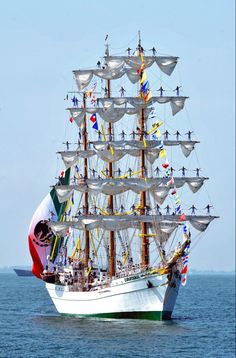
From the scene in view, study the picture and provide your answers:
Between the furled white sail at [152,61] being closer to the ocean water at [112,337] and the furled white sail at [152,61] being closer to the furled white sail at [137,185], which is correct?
the furled white sail at [137,185]

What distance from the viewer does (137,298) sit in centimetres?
8712

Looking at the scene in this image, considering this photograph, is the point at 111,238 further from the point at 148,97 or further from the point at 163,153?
the point at 148,97

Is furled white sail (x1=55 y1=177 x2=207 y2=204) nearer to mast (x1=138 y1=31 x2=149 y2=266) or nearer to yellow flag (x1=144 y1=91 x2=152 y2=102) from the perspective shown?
mast (x1=138 y1=31 x2=149 y2=266)

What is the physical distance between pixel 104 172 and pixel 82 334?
21.5 m

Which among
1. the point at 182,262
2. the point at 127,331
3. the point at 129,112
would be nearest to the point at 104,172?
the point at 129,112

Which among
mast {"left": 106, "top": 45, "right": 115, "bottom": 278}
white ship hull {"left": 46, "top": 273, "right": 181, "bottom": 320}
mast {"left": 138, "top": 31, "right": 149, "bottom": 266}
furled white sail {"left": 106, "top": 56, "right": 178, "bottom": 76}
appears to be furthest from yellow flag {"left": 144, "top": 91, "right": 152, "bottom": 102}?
white ship hull {"left": 46, "top": 273, "right": 181, "bottom": 320}

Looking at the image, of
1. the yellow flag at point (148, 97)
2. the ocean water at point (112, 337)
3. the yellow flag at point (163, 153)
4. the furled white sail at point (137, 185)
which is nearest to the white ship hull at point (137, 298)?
the ocean water at point (112, 337)

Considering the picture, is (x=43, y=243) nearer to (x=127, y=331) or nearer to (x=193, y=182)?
(x=193, y=182)

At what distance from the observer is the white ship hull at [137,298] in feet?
283

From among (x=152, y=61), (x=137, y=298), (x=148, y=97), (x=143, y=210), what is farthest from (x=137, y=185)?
(x=152, y=61)

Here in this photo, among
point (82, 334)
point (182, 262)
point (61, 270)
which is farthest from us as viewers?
point (61, 270)

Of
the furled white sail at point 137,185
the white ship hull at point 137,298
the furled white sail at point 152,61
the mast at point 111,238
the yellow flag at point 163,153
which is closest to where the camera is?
the white ship hull at point 137,298

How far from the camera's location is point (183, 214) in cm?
8919

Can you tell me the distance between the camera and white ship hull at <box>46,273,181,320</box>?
86125 millimetres
